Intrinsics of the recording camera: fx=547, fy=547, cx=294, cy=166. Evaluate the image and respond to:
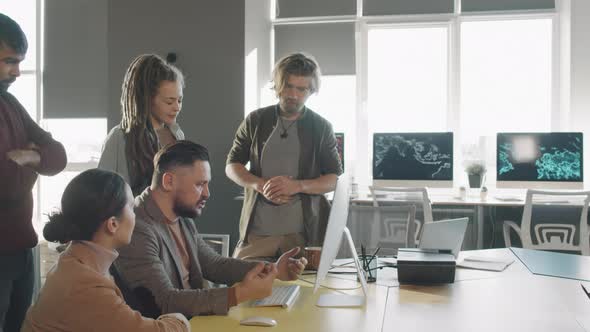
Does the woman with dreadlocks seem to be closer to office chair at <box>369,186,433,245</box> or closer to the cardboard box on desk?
the cardboard box on desk

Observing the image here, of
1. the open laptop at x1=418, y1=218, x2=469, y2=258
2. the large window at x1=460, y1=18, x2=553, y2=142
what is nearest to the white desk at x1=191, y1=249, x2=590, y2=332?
the open laptop at x1=418, y1=218, x2=469, y2=258

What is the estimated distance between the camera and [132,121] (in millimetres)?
2016

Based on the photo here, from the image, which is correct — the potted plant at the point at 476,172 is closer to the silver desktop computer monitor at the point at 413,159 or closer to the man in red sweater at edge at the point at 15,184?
the silver desktop computer monitor at the point at 413,159

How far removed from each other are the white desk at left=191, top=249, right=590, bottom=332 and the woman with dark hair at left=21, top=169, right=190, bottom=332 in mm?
287

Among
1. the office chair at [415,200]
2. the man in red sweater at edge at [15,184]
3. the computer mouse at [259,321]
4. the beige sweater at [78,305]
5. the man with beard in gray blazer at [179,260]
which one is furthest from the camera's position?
the office chair at [415,200]

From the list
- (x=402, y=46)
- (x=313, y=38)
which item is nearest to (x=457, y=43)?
(x=402, y=46)

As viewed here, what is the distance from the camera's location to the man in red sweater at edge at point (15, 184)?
1792 mm

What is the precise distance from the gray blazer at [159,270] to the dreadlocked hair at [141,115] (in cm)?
24

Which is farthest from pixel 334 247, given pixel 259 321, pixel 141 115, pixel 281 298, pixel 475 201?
pixel 475 201

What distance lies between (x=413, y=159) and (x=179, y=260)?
342 cm

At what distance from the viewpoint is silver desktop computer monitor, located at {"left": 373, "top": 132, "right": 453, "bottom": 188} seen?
4816mm

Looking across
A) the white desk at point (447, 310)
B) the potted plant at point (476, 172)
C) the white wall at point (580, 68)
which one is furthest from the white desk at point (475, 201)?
the white desk at point (447, 310)

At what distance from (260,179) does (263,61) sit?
2929mm

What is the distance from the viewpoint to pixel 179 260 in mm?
1771
